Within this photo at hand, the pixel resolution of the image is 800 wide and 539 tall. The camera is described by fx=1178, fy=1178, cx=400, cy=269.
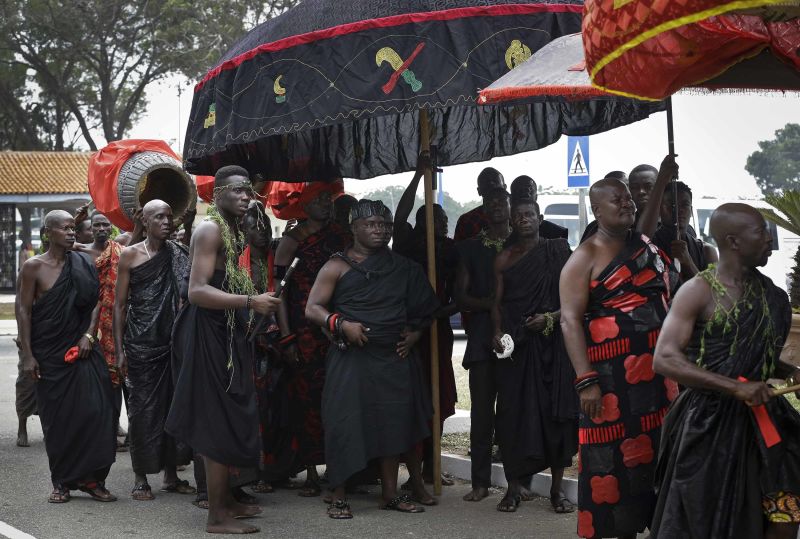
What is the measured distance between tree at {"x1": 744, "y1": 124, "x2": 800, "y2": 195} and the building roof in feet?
132

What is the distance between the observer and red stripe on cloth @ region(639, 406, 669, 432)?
5.79 meters

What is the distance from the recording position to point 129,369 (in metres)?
8.23

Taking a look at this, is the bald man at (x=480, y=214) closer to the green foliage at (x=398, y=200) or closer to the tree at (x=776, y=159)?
the green foliage at (x=398, y=200)

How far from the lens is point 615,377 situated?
19.0 feet

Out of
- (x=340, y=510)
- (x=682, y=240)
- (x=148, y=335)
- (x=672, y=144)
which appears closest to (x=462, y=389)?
(x=148, y=335)

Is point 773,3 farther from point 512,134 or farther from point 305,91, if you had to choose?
point 512,134

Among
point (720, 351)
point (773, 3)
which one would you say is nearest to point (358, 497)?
point (720, 351)

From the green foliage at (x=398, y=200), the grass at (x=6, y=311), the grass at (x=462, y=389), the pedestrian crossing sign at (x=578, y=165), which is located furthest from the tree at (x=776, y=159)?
the pedestrian crossing sign at (x=578, y=165)

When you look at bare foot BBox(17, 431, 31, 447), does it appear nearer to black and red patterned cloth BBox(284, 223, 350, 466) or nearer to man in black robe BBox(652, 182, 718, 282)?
black and red patterned cloth BBox(284, 223, 350, 466)

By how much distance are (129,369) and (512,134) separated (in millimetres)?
3578

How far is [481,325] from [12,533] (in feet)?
10.5

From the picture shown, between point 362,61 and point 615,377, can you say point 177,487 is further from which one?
point 615,377

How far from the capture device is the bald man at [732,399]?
4781 mm

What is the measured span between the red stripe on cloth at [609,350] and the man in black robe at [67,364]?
376cm
